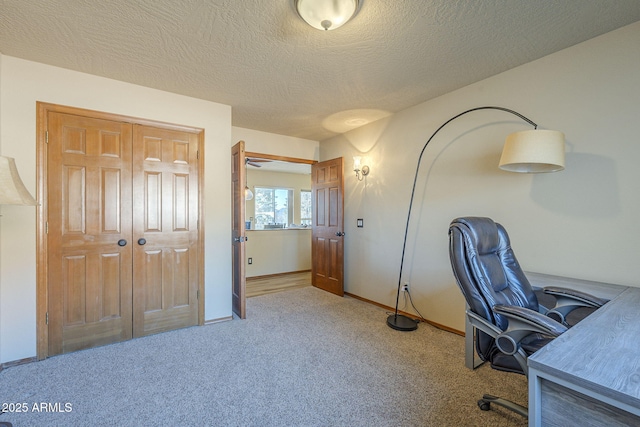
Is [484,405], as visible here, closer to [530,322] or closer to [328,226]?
[530,322]

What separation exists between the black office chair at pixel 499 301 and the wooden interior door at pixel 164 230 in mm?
2642

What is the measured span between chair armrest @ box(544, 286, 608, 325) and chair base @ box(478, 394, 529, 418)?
550mm

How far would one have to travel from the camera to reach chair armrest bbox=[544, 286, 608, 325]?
165cm

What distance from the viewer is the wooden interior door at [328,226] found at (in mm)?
4262

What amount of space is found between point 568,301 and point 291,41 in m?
2.54

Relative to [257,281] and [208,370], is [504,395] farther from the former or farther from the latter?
[257,281]

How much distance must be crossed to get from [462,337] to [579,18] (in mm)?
2704

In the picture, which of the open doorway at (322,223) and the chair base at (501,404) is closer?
the chair base at (501,404)

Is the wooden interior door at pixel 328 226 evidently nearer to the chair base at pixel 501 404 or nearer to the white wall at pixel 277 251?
the white wall at pixel 277 251

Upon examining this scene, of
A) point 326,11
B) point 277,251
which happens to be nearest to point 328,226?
point 277,251

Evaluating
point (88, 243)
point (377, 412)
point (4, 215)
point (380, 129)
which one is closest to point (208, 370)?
point (377, 412)

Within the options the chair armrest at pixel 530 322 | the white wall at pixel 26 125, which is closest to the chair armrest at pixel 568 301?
the chair armrest at pixel 530 322

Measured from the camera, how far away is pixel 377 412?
1735 millimetres

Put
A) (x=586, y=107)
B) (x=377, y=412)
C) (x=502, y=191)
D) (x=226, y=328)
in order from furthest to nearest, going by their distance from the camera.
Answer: (x=226, y=328) → (x=502, y=191) → (x=586, y=107) → (x=377, y=412)
